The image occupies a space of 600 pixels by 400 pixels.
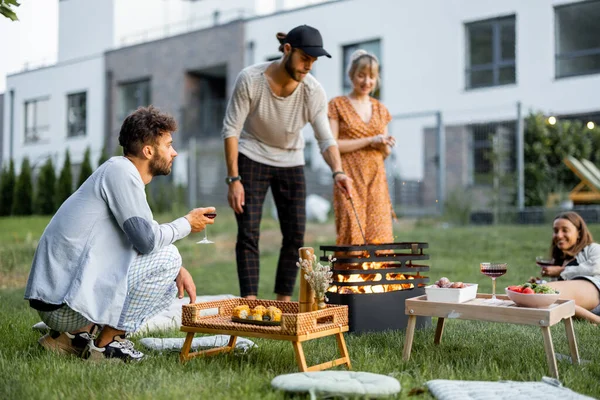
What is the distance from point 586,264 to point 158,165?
8.55ft

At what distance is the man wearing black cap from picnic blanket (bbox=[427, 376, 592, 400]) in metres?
1.72

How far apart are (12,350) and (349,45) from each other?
1401 centimetres

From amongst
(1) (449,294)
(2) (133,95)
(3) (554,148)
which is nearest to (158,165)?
(1) (449,294)

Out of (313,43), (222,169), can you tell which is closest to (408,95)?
(222,169)

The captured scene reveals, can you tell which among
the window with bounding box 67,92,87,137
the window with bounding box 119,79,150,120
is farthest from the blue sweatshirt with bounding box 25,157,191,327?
the window with bounding box 67,92,87,137

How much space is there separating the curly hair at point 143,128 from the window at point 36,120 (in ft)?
63.8

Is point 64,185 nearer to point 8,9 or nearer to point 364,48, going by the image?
point 364,48

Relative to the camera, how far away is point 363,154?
446cm

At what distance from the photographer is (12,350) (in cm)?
314

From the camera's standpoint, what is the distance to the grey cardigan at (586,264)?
13.2ft

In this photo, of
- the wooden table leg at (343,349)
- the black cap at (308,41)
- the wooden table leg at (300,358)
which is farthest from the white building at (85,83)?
the wooden table leg at (300,358)

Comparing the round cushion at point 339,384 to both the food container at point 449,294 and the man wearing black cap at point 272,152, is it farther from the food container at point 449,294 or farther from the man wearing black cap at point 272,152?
the man wearing black cap at point 272,152

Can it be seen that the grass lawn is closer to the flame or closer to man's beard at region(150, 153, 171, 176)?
the flame

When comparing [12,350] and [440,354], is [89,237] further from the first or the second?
[440,354]
